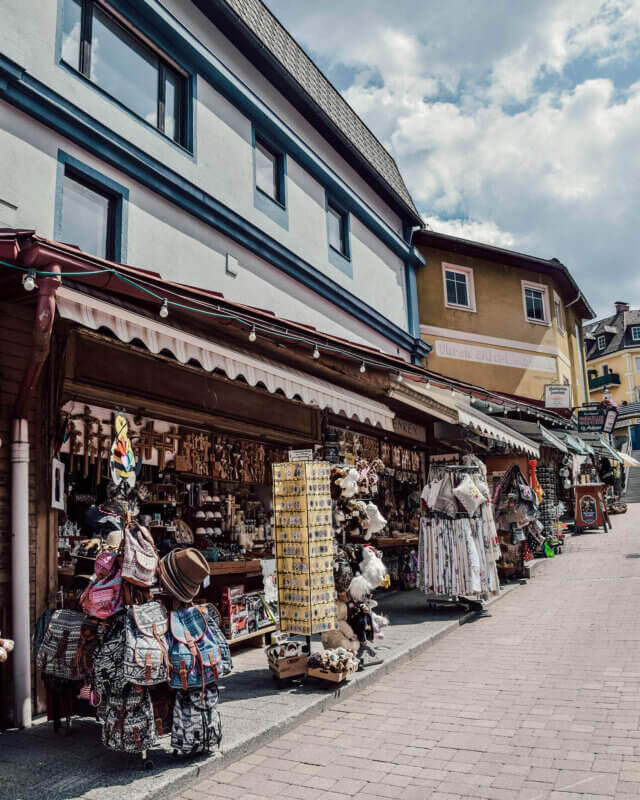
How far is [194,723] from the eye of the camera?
14.9ft

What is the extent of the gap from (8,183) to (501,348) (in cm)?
1692

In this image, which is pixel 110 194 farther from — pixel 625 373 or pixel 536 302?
pixel 625 373

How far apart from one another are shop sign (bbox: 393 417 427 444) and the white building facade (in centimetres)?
253

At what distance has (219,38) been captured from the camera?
11234 mm

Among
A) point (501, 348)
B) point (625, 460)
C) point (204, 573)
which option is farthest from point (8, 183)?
point (625, 460)

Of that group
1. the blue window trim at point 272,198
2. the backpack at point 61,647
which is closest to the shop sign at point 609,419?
the blue window trim at point 272,198

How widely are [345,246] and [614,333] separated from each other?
53628 millimetres

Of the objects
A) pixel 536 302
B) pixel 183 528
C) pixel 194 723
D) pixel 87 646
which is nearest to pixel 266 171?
pixel 183 528

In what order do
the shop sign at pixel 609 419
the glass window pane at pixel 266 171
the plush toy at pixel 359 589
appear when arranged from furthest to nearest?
the shop sign at pixel 609 419 < the glass window pane at pixel 266 171 < the plush toy at pixel 359 589

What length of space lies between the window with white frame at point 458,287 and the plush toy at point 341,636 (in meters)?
14.6

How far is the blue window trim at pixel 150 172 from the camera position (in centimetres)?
769

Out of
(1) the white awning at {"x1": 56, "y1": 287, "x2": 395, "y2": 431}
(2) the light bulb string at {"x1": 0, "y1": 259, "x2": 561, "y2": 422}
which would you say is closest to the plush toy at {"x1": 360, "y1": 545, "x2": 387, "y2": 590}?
(1) the white awning at {"x1": 56, "y1": 287, "x2": 395, "y2": 431}

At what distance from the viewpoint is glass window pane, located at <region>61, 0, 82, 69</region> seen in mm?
8562

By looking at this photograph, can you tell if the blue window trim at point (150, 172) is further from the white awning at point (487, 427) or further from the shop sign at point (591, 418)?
the shop sign at point (591, 418)
